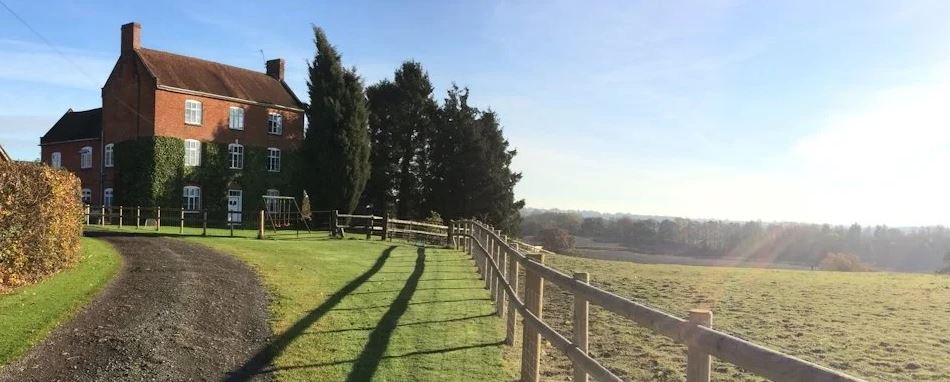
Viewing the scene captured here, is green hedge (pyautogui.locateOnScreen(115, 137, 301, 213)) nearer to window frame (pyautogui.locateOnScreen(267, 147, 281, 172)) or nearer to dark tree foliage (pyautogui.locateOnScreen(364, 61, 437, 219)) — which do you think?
window frame (pyautogui.locateOnScreen(267, 147, 281, 172))

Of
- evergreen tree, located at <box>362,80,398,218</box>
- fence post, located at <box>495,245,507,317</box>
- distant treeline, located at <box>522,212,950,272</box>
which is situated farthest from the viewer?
distant treeline, located at <box>522,212,950,272</box>

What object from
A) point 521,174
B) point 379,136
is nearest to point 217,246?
point 379,136

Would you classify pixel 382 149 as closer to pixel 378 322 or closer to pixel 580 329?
pixel 378 322

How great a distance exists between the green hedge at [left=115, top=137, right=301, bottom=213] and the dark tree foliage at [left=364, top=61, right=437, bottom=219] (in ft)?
35.9

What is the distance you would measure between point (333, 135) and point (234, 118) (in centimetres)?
590

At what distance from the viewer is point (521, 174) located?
5522cm

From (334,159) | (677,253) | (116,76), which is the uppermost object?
(116,76)

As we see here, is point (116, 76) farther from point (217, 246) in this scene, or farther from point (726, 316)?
point (726, 316)

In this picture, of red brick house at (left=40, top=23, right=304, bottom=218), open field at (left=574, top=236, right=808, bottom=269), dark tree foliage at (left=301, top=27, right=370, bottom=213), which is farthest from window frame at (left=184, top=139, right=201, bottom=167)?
open field at (left=574, top=236, right=808, bottom=269)

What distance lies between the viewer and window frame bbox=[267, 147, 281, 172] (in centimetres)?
4144

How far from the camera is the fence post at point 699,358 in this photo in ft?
10.0

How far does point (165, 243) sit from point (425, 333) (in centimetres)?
1317

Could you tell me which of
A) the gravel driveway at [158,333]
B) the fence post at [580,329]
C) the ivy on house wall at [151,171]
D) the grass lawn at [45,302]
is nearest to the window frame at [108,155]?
the ivy on house wall at [151,171]

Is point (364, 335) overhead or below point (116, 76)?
below
